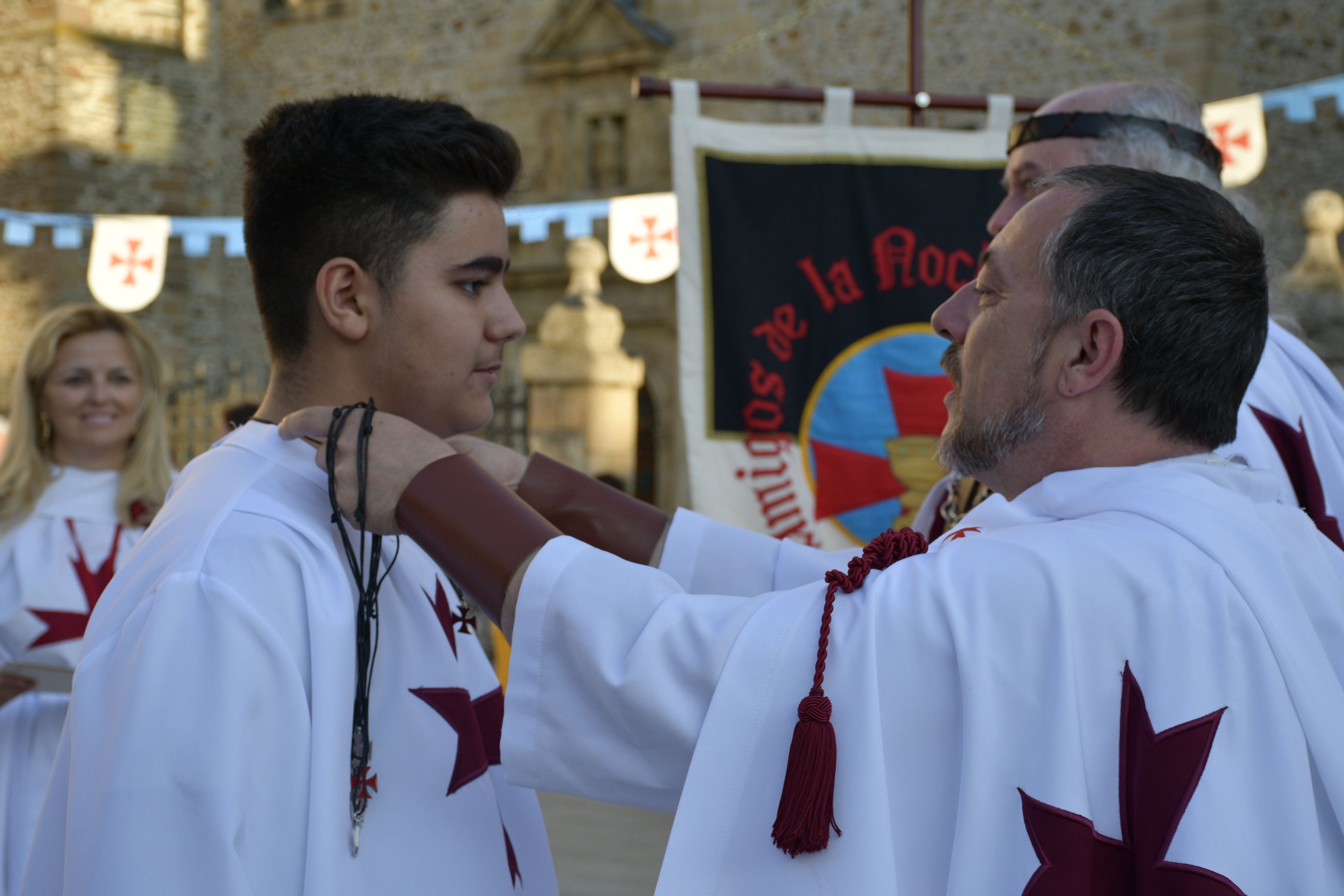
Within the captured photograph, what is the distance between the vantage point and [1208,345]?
134 centimetres

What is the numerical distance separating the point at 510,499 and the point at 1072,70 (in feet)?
36.6

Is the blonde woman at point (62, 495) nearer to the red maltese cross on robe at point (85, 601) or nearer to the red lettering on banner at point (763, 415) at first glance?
the red maltese cross on robe at point (85, 601)

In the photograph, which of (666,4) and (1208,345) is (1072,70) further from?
(1208,345)

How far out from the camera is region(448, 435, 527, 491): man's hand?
6.36 ft

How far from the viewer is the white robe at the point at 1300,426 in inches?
74.4

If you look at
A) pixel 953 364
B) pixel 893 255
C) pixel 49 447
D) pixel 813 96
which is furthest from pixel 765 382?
pixel 953 364

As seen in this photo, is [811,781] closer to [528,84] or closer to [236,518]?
[236,518]

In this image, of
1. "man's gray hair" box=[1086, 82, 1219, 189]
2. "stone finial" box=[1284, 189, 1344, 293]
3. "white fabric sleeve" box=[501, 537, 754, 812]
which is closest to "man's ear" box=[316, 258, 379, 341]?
"white fabric sleeve" box=[501, 537, 754, 812]

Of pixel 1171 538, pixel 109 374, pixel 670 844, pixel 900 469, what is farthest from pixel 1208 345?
pixel 109 374

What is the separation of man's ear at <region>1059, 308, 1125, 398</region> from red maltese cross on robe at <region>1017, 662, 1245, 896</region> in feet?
1.15

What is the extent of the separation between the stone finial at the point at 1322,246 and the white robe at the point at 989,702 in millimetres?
5907

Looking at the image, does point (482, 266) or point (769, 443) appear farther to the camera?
point (769, 443)

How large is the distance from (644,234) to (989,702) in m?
6.07

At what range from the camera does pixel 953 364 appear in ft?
5.16
